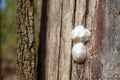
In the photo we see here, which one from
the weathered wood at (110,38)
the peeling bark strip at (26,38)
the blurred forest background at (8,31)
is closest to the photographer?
the weathered wood at (110,38)

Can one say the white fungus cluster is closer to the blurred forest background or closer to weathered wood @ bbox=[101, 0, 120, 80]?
weathered wood @ bbox=[101, 0, 120, 80]

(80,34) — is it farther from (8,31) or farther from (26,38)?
(8,31)

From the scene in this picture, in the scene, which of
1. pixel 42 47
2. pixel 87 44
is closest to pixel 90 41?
pixel 87 44

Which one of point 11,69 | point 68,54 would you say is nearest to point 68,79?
point 68,54

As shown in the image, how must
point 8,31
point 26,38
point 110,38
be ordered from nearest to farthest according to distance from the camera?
point 110,38, point 26,38, point 8,31

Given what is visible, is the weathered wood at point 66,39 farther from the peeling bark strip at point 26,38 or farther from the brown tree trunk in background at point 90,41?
the peeling bark strip at point 26,38

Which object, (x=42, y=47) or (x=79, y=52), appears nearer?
(x=79, y=52)

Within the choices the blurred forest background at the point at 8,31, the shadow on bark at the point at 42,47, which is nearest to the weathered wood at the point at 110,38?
the shadow on bark at the point at 42,47
